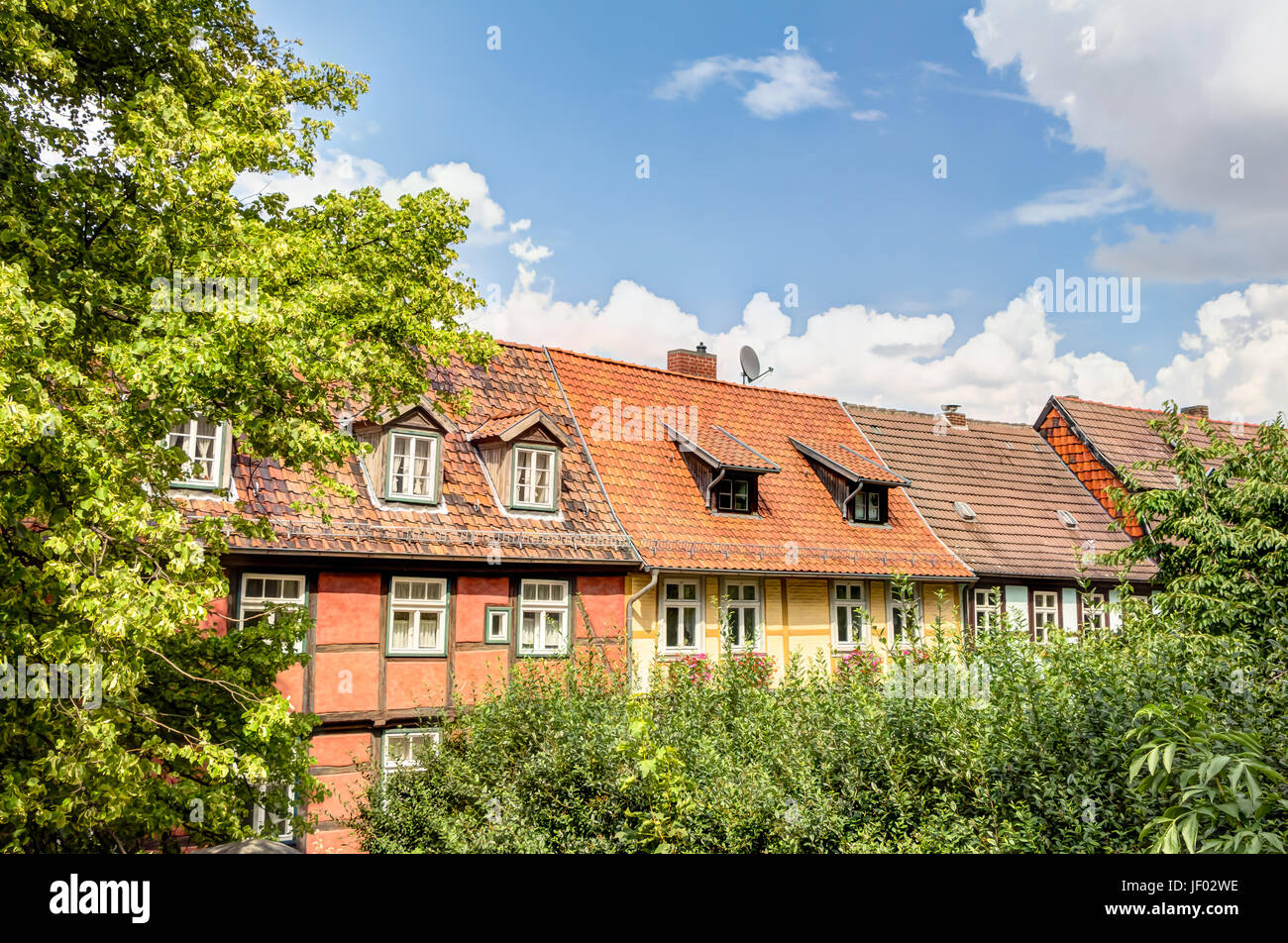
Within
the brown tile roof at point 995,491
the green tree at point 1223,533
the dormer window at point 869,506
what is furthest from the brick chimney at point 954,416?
the green tree at point 1223,533

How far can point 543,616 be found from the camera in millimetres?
16094

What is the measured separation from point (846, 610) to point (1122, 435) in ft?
45.8

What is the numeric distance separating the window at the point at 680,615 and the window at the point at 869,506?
5425 mm

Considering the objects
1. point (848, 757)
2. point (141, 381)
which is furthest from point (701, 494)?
point (141, 381)

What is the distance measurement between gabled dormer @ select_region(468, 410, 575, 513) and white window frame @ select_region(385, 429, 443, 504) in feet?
3.88

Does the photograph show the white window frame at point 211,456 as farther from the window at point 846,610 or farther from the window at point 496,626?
the window at point 846,610

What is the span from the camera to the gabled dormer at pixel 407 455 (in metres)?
15.2

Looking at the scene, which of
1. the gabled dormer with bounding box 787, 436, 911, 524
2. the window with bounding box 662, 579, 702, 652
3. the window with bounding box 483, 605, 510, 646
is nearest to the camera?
the window with bounding box 483, 605, 510, 646

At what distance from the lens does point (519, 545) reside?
15844mm

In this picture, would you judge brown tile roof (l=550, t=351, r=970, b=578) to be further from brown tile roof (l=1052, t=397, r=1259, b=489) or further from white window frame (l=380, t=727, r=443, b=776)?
brown tile roof (l=1052, t=397, r=1259, b=489)

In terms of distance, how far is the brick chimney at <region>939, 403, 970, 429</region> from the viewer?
27.6 m

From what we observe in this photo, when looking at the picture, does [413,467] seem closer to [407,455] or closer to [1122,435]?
[407,455]

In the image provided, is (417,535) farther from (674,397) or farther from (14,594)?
(674,397)

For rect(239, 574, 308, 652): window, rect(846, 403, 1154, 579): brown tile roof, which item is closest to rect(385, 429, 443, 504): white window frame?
rect(239, 574, 308, 652): window
